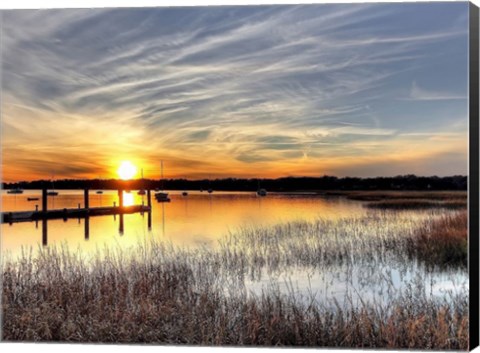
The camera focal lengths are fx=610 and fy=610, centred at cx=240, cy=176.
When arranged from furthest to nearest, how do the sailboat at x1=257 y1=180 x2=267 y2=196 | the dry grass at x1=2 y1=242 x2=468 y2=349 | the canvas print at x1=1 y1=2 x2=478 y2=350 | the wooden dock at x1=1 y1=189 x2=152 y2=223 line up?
1. the wooden dock at x1=1 y1=189 x2=152 y2=223
2. the sailboat at x1=257 y1=180 x2=267 y2=196
3. the canvas print at x1=1 y1=2 x2=478 y2=350
4. the dry grass at x1=2 y1=242 x2=468 y2=349

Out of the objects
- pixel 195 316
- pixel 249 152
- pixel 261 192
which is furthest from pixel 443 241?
pixel 195 316

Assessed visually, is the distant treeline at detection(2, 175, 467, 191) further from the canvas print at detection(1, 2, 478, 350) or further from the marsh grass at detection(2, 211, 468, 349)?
the marsh grass at detection(2, 211, 468, 349)

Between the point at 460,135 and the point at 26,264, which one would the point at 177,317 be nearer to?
the point at 26,264

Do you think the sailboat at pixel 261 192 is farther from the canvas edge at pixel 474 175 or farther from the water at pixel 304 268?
the canvas edge at pixel 474 175

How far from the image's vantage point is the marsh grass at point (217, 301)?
481 cm

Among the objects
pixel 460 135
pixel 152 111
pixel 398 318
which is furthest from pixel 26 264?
pixel 460 135

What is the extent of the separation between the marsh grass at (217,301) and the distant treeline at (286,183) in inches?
25.1

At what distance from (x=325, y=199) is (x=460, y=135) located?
223 cm

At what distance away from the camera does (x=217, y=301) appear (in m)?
5.22

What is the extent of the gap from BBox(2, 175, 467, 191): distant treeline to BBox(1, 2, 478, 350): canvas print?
0.02 meters

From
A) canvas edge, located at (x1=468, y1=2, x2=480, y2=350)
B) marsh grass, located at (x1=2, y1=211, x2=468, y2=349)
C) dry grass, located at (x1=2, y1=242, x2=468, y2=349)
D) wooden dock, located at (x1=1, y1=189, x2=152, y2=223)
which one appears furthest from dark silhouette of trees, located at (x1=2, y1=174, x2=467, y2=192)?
wooden dock, located at (x1=1, y1=189, x2=152, y2=223)

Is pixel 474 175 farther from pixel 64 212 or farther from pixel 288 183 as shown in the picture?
pixel 64 212

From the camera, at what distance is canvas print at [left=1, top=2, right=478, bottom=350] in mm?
4926

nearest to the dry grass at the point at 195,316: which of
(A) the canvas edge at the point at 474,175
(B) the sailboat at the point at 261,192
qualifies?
(A) the canvas edge at the point at 474,175
